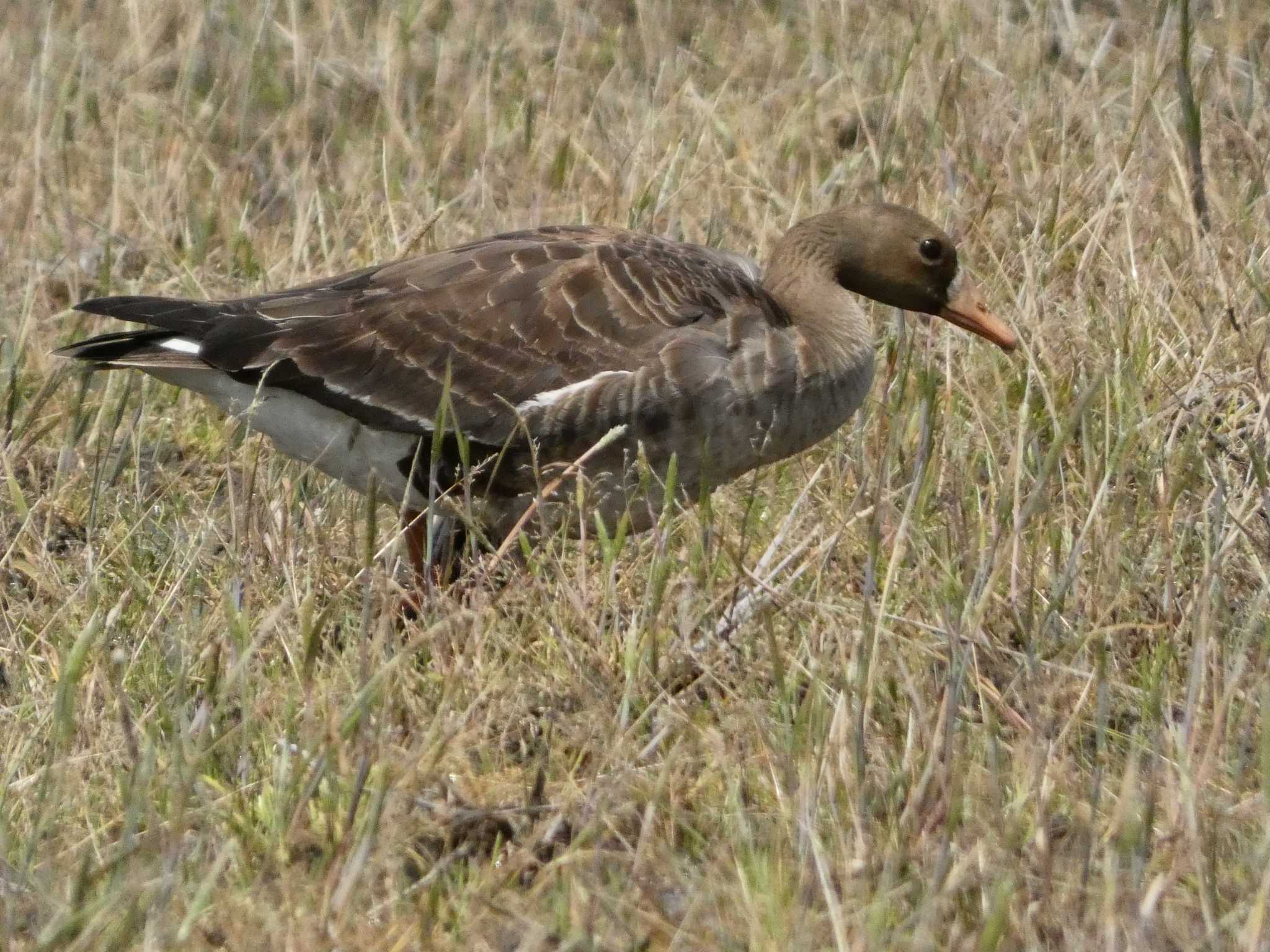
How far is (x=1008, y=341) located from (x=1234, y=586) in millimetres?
1359

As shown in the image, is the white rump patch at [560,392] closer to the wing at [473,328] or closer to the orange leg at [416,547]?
the wing at [473,328]

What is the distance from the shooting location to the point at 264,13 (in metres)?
8.39

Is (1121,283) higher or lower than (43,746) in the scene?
higher

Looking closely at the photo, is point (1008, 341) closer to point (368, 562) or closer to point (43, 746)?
point (368, 562)

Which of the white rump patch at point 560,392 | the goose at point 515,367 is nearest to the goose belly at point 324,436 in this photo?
the goose at point 515,367

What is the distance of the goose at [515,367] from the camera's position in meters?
5.15

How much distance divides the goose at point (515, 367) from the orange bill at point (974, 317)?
1.25 feet

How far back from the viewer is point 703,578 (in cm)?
449

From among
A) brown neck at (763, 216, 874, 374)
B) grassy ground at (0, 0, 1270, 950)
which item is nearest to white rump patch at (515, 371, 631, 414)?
grassy ground at (0, 0, 1270, 950)

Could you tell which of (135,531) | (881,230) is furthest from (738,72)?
(135,531)

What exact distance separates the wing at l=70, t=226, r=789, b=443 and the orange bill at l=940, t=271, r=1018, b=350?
0.67m

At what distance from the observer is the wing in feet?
17.1

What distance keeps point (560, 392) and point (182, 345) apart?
1.02 meters

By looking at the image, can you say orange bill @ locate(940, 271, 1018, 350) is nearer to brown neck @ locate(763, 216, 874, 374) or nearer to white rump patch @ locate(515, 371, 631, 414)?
brown neck @ locate(763, 216, 874, 374)
